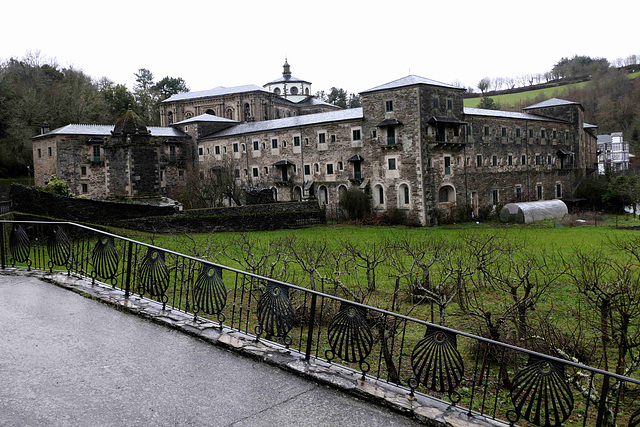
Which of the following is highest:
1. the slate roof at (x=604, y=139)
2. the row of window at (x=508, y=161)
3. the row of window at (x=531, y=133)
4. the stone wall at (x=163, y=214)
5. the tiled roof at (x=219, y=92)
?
the tiled roof at (x=219, y=92)

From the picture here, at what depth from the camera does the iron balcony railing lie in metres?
5.02

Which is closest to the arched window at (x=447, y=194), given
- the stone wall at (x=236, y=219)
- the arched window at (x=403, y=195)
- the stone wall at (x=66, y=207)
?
the arched window at (x=403, y=195)

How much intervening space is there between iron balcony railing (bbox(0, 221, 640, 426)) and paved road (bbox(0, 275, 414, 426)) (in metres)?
0.65

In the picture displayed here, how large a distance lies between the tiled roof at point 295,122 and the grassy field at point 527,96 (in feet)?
173

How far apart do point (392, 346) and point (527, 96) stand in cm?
10178

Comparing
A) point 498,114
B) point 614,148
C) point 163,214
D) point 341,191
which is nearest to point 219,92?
point 341,191

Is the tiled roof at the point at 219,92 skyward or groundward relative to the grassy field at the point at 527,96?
groundward

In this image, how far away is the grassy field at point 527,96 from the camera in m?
92.2

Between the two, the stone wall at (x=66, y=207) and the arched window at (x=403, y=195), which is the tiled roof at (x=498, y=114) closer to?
the arched window at (x=403, y=195)

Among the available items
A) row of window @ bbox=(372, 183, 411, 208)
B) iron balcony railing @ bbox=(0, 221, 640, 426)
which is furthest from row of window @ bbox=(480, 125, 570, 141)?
iron balcony railing @ bbox=(0, 221, 640, 426)

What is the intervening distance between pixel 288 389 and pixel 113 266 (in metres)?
4.87

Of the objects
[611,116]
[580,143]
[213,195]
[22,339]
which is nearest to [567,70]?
[611,116]

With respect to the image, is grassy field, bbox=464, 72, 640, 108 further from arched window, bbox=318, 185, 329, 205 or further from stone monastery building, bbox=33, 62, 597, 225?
arched window, bbox=318, 185, 329, 205

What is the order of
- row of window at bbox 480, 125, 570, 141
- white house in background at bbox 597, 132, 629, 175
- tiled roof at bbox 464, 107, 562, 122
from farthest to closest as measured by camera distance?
white house in background at bbox 597, 132, 629, 175 → tiled roof at bbox 464, 107, 562, 122 → row of window at bbox 480, 125, 570, 141
